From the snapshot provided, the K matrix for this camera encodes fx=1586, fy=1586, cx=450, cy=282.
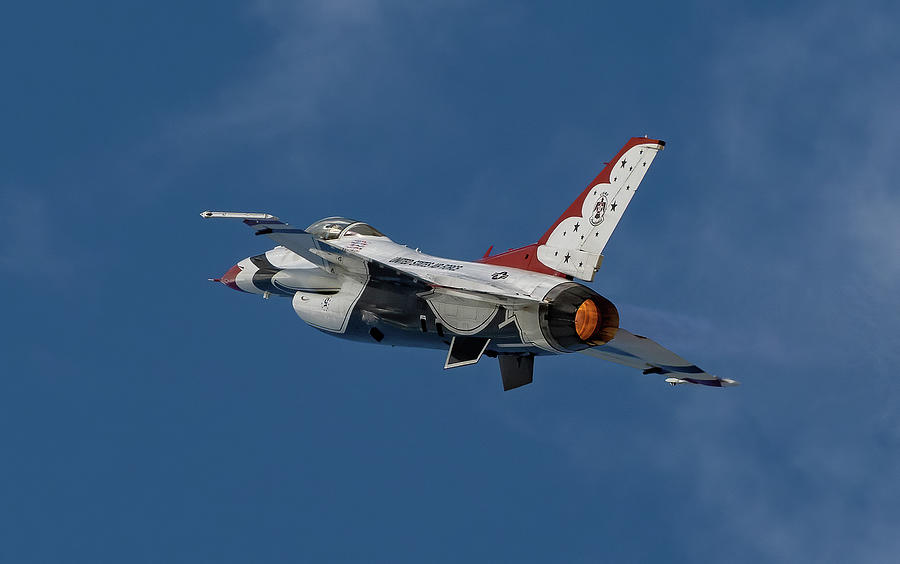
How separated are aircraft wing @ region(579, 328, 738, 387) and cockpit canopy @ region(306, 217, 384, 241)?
6102 mm

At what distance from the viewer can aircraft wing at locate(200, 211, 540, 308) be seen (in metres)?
33.8

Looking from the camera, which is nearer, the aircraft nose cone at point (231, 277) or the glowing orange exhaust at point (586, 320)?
the glowing orange exhaust at point (586, 320)

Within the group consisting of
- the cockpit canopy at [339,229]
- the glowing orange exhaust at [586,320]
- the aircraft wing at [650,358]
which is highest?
the cockpit canopy at [339,229]

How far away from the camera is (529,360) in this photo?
117ft

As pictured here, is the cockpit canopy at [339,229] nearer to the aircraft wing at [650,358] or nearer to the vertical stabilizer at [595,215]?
the vertical stabilizer at [595,215]

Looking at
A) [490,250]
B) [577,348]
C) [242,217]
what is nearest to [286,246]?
[242,217]

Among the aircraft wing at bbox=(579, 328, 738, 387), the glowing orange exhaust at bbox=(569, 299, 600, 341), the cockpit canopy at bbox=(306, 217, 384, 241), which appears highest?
the cockpit canopy at bbox=(306, 217, 384, 241)

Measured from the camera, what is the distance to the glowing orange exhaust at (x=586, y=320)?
3266 cm

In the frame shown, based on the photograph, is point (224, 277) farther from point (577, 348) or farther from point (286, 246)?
point (577, 348)

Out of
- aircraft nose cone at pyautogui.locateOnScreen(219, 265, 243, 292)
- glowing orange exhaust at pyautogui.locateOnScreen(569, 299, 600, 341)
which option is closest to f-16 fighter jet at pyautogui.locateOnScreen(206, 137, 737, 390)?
glowing orange exhaust at pyautogui.locateOnScreen(569, 299, 600, 341)

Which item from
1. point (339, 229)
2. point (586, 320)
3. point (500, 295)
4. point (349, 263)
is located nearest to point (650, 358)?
point (586, 320)

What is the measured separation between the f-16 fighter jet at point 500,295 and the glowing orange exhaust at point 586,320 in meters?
0.02

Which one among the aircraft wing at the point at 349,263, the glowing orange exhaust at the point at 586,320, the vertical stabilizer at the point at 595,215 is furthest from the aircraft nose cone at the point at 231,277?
the glowing orange exhaust at the point at 586,320

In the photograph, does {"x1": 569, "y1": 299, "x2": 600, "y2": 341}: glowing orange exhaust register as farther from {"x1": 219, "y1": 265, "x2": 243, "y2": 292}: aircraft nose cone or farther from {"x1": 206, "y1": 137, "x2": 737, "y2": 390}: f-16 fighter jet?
{"x1": 219, "y1": 265, "x2": 243, "y2": 292}: aircraft nose cone
